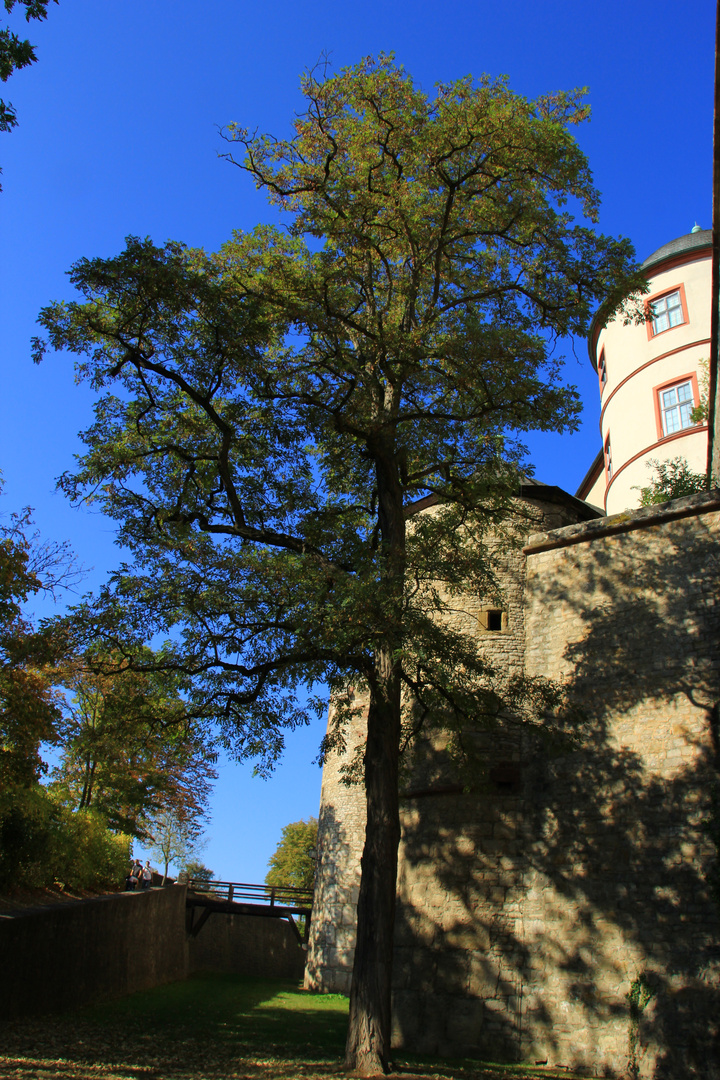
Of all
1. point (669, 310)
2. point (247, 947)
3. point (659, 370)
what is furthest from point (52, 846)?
point (669, 310)

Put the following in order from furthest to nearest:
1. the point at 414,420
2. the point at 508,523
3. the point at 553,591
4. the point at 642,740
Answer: the point at 508,523, the point at 553,591, the point at 414,420, the point at 642,740

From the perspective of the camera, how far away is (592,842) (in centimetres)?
1159

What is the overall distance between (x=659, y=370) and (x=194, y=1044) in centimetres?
2047

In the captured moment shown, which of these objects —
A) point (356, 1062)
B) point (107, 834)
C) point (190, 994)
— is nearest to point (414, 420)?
point (356, 1062)

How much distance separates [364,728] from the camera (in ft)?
56.0

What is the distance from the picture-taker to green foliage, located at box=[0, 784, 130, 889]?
39.7ft

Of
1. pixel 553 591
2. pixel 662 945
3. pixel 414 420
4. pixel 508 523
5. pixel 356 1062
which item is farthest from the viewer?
pixel 508 523

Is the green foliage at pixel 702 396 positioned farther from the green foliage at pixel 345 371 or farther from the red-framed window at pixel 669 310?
the green foliage at pixel 345 371

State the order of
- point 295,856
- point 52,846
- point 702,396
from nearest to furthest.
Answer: point 52,846 < point 702,396 < point 295,856

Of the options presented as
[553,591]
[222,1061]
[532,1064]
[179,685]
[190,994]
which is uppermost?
[553,591]

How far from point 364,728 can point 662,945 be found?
312 inches

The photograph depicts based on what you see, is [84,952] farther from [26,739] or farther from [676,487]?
[676,487]

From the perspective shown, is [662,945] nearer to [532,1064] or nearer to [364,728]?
[532,1064]

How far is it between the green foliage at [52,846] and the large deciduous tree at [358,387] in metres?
4.05
